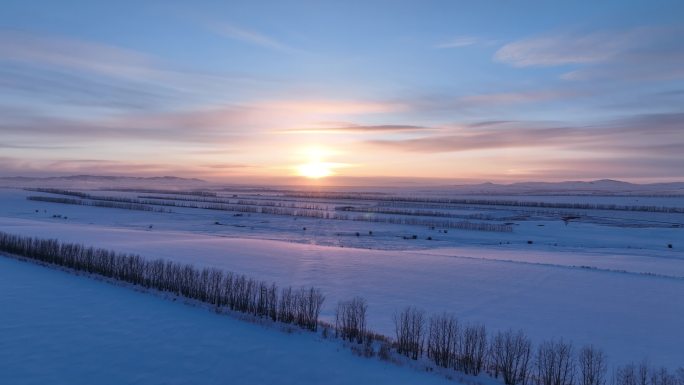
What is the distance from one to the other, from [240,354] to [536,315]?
12.0 m

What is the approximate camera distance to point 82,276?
73.1 feet

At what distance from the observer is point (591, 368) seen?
40.4 ft

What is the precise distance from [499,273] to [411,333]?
45.3 feet

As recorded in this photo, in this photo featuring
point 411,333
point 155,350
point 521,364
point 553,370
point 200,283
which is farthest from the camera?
point 200,283

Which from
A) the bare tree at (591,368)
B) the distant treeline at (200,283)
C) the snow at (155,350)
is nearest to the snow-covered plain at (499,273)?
the bare tree at (591,368)

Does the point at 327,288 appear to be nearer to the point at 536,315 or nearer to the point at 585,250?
the point at 536,315

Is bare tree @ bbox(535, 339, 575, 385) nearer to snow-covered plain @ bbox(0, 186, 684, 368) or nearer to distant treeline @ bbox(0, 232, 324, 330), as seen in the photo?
snow-covered plain @ bbox(0, 186, 684, 368)

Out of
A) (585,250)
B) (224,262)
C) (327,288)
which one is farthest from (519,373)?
(585,250)

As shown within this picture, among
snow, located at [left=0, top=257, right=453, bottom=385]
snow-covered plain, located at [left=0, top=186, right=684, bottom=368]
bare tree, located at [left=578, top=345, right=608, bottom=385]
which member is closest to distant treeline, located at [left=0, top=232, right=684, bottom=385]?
bare tree, located at [left=578, top=345, right=608, bottom=385]

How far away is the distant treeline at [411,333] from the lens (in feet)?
39.9

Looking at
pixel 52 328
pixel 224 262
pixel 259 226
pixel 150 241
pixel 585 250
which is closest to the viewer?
pixel 52 328

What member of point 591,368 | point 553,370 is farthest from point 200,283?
point 591,368

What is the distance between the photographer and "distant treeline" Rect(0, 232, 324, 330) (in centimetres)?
1625

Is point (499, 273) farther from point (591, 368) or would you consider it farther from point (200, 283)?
point (200, 283)
